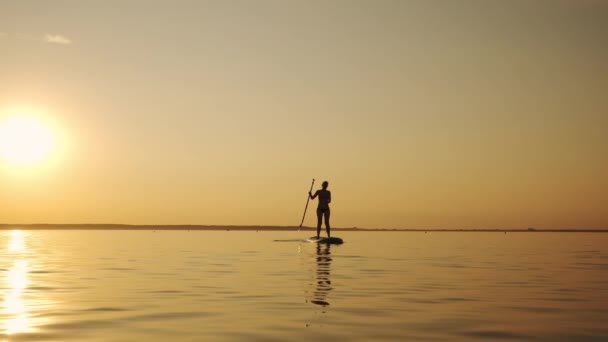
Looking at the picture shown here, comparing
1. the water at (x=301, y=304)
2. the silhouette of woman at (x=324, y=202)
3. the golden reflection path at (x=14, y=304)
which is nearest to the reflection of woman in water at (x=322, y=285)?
the water at (x=301, y=304)

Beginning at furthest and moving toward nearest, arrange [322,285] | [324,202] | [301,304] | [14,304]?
1. [324,202]
2. [322,285]
3. [301,304]
4. [14,304]

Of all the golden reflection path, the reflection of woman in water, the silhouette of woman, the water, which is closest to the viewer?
the water

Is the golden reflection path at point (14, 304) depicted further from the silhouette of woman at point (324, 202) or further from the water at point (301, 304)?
the silhouette of woman at point (324, 202)

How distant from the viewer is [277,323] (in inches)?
385

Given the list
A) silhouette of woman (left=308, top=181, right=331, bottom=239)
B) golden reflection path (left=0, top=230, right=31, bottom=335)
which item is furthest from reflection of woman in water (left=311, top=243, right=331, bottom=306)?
silhouette of woman (left=308, top=181, right=331, bottom=239)

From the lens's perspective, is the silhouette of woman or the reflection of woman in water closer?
the reflection of woman in water

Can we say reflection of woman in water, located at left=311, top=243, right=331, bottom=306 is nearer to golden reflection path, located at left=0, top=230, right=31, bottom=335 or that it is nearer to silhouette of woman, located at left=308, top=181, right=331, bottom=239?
golden reflection path, located at left=0, top=230, right=31, bottom=335

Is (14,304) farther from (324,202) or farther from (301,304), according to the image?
(324,202)

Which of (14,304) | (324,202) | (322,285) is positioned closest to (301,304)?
(322,285)

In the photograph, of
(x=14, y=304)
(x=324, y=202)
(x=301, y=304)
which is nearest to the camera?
(x=14, y=304)

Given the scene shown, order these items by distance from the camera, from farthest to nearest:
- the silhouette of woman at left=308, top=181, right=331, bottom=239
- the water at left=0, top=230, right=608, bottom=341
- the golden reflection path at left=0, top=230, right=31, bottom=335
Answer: the silhouette of woman at left=308, top=181, right=331, bottom=239
the golden reflection path at left=0, top=230, right=31, bottom=335
the water at left=0, top=230, right=608, bottom=341

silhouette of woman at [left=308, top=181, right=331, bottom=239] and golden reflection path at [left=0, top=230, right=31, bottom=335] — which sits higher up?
silhouette of woman at [left=308, top=181, right=331, bottom=239]

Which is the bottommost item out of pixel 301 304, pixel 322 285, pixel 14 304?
pixel 14 304

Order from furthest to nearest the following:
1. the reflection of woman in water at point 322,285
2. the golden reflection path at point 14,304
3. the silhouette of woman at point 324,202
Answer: the silhouette of woman at point 324,202 → the reflection of woman in water at point 322,285 → the golden reflection path at point 14,304
